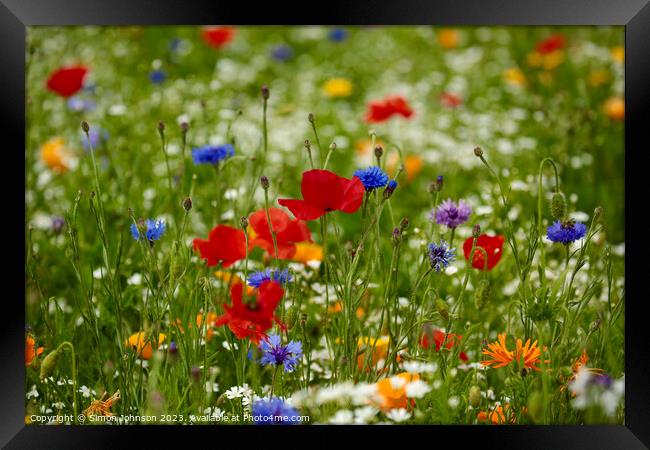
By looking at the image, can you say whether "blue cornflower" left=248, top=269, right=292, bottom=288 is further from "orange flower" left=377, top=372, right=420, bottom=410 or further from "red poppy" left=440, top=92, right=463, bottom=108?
"red poppy" left=440, top=92, right=463, bottom=108

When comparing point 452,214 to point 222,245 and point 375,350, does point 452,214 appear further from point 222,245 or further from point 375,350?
point 222,245

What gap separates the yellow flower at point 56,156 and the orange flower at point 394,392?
1.42 meters

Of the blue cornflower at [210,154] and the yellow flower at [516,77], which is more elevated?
the yellow flower at [516,77]

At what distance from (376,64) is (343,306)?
87.6 inches

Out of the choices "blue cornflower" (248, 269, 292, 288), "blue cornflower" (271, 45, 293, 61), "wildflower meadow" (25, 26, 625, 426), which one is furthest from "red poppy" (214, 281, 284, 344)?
"blue cornflower" (271, 45, 293, 61)

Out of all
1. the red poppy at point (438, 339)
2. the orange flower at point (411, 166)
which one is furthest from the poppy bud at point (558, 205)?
the orange flower at point (411, 166)

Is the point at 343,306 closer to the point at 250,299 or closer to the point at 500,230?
the point at 250,299

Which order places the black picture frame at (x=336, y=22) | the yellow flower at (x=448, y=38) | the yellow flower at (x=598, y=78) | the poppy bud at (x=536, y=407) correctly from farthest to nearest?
the yellow flower at (x=448, y=38) < the yellow flower at (x=598, y=78) < the black picture frame at (x=336, y=22) < the poppy bud at (x=536, y=407)

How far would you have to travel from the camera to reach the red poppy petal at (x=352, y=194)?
1269mm

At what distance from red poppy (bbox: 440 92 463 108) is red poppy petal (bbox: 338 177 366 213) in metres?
1.59

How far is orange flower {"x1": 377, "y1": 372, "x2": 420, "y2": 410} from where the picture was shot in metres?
1.24

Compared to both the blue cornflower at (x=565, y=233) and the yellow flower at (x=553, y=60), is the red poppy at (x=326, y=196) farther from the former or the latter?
the yellow flower at (x=553, y=60)

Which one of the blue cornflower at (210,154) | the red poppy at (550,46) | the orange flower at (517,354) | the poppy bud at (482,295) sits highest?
the red poppy at (550,46)

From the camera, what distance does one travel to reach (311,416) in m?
1.28
